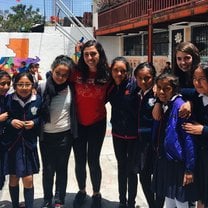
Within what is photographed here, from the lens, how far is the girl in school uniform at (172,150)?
2840 millimetres

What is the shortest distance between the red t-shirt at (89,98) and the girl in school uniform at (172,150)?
0.72 meters

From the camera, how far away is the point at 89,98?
3.56m

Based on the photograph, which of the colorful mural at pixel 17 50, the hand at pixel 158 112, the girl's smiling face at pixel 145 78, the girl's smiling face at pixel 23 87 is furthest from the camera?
the colorful mural at pixel 17 50

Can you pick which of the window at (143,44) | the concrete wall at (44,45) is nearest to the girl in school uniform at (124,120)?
the window at (143,44)

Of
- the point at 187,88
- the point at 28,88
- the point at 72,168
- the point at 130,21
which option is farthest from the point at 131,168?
the point at 130,21

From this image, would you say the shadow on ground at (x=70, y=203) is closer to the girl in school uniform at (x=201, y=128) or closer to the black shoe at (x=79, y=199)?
the black shoe at (x=79, y=199)

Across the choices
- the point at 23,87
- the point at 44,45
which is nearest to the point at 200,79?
the point at 23,87

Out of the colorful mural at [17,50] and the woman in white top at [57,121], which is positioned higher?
the colorful mural at [17,50]

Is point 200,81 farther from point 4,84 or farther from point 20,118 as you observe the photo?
point 4,84

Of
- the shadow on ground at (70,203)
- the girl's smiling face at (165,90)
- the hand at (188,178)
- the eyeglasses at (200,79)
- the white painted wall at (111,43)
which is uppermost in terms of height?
the white painted wall at (111,43)

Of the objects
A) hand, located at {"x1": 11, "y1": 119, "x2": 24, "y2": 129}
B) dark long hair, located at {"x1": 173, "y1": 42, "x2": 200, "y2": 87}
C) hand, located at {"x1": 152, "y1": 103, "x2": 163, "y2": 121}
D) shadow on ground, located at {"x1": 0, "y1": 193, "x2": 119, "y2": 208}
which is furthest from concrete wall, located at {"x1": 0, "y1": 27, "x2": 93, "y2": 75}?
hand, located at {"x1": 152, "y1": 103, "x2": 163, "y2": 121}

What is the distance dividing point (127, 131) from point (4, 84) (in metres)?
1.15

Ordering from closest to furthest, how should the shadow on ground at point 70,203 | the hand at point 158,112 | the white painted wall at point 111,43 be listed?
1. the hand at point 158,112
2. the shadow on ground at point 70,203
3. the white painted wall at point 111,43

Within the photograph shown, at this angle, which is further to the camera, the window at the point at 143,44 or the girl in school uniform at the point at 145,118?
the window at the point at 143,44
